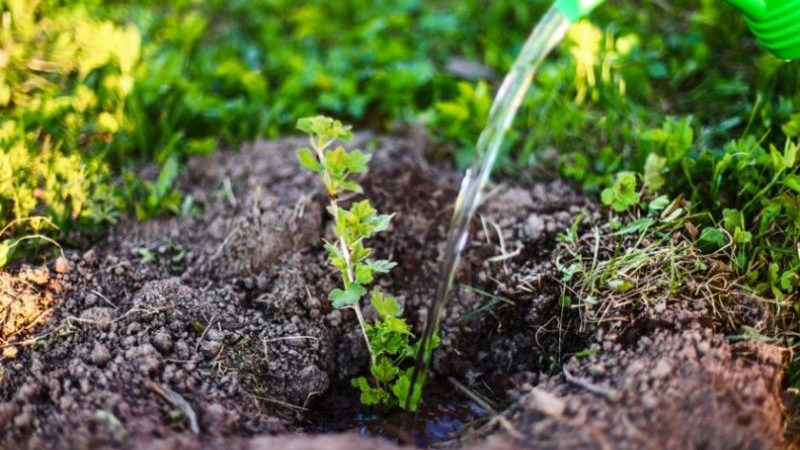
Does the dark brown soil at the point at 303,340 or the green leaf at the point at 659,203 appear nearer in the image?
the dark brown soil at the point at 303,340

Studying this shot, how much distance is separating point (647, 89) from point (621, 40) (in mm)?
203

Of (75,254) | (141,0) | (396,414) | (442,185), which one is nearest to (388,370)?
(396,414)

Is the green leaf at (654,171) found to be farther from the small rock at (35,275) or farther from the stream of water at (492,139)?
the small rock at (35,275)

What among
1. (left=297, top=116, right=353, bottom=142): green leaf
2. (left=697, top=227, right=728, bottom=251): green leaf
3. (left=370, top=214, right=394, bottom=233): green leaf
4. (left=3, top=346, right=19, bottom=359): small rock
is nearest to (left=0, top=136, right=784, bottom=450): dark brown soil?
(left=3, top=346, right=19, bottom=359): small rock

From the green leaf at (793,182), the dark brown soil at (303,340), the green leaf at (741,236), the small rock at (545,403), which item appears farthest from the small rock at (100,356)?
the green leaf at (793,182)

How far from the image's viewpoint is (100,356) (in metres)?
1.89

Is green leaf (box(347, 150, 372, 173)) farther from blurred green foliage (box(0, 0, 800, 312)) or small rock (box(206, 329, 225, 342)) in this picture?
blurred green foliage (box(0, 0, 800, 312))

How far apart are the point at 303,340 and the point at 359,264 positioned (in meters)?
0.31

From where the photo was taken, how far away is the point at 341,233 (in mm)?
1912

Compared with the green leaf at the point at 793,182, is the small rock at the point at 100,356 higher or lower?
lower

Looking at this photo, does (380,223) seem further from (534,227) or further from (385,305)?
(534,227)

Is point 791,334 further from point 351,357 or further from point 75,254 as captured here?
point 75,254

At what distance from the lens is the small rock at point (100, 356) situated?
74.4 inches

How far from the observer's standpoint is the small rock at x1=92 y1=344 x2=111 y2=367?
6.20 ft
